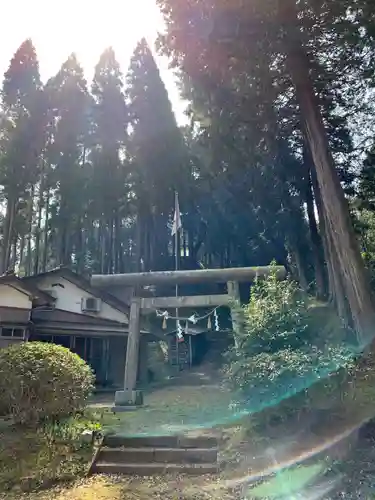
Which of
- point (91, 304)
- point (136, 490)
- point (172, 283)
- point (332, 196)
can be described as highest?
point (332, 196)

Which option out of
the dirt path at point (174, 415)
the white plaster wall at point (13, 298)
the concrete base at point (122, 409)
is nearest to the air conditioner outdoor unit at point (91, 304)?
the white plaster wall at point (13, 298)

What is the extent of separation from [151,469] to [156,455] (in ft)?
1.12

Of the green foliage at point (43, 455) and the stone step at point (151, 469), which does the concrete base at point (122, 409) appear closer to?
the green foliage at point (43, 455)

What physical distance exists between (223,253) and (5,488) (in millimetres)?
21764

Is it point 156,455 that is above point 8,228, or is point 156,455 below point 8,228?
below

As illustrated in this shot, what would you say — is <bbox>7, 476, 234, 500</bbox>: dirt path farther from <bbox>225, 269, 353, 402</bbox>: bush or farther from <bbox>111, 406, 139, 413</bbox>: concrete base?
<bbox>111, 406, 139, 413</bbox>: concrete base

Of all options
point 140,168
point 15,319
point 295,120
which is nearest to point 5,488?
→ point 15,319

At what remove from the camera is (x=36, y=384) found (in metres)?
5.10

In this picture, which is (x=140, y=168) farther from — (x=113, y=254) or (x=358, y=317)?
(x=358, y=317)

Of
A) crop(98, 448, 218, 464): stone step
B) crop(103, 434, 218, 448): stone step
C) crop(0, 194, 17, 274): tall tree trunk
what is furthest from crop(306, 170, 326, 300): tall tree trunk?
crop(0, 194, 17, 274): tall tree trunk

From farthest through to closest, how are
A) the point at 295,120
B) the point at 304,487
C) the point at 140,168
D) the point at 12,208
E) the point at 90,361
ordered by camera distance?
the point at 140,168 → the point at 12,208 → the point at 90,361 → the point at 295,120 → the point at 304,487

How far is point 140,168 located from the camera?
21.0 m

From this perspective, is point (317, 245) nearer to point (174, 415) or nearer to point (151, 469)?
point (174, 415)

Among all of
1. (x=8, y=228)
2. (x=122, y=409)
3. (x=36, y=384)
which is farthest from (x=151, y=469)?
(x=8, y=228)
